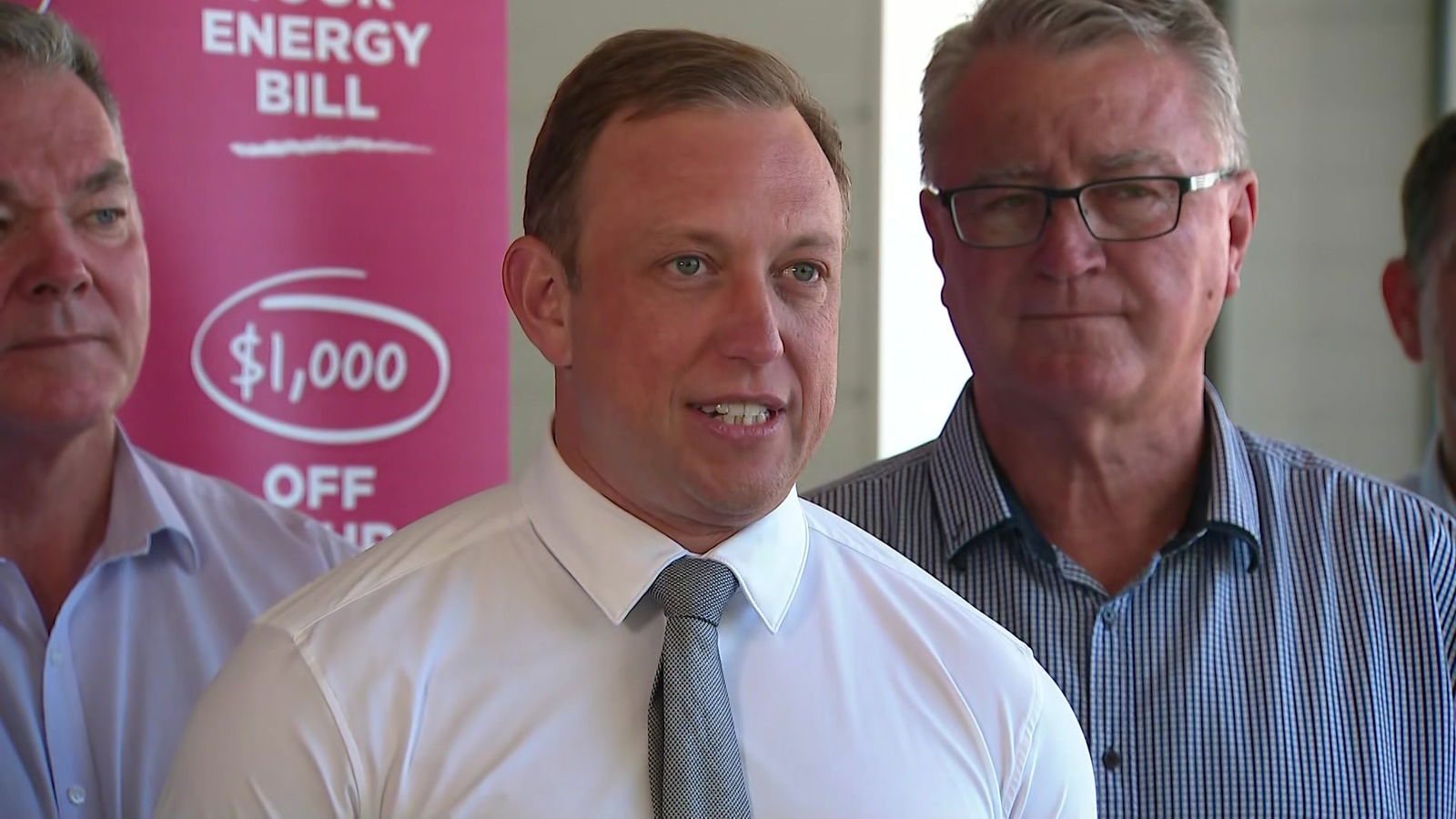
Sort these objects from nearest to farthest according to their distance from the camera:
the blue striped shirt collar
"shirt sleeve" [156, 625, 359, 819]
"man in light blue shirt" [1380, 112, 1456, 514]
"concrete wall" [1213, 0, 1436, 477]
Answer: "shirt sleeve" [156, 625, 359, 819], the blue striped shirt collar, "man in light blue shirt" [1380, 112, 1456, 514], "concrete wall" [1213, 0, 1436, 477]

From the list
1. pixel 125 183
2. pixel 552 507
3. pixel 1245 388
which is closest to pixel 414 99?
pixel 125 183

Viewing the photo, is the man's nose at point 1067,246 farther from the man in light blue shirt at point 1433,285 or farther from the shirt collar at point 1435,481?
the shirt collar at point 1435,481

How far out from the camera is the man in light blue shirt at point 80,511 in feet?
7.37

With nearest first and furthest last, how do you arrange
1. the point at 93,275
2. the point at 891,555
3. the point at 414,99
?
the point at 891,555 → the point at 93,275 → the point at 414,99

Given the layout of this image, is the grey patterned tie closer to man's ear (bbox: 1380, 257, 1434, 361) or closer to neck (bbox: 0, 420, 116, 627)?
neck (bbox: 0, 420, 116, 627)

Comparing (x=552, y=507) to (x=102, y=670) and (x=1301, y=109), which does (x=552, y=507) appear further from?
(x=1301, y=109)

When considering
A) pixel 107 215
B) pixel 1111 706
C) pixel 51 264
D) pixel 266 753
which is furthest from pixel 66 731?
pixel 1111 706

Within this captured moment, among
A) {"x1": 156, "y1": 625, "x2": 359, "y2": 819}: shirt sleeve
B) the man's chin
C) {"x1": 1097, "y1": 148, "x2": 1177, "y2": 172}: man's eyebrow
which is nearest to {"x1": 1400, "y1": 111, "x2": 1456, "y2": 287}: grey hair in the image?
{"x1": 1097, "y1": 148, "x2": 1177, "y2": 172}: man's eyebrow

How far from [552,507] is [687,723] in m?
0.28

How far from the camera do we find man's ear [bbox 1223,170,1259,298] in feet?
7.79

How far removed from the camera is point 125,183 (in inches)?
97.5

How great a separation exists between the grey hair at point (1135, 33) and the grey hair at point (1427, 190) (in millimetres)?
818

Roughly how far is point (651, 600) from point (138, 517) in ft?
3.41

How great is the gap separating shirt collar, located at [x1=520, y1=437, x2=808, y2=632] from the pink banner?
4.26 ft
